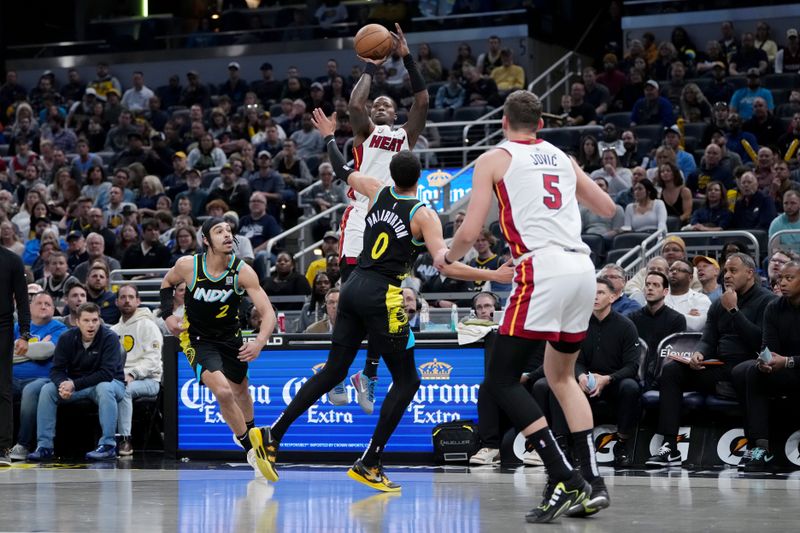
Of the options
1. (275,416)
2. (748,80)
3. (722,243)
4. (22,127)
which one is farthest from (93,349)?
(22,127)

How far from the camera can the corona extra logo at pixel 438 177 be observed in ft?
58.4

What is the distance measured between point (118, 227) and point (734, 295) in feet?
34.9

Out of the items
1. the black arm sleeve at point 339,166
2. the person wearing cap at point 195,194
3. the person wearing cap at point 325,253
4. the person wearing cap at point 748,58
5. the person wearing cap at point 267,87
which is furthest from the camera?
the person wearing cap at point 267,87

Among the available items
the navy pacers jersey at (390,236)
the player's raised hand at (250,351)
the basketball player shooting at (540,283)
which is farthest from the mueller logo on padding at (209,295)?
the basketball player shooting at (540,283)

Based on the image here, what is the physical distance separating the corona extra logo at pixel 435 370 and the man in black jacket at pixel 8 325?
3.66 m

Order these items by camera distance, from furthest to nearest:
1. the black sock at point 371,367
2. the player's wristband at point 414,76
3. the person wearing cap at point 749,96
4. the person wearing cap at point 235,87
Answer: the person wearing cap at point 235,87 < the person wearing cap at point 749,96 < the player's wristband at point 414,76 < the black sock at point 371,367

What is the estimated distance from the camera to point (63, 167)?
20.8 m

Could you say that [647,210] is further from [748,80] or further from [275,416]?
[275,416]

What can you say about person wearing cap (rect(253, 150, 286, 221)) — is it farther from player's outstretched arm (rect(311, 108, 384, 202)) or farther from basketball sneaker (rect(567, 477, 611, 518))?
basketball sneaker (rect(567, 477, 611, 518))

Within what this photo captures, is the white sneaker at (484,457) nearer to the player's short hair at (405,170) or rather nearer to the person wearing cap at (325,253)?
the player's short hair at (405,170)

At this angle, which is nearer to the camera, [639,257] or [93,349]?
[93,349]

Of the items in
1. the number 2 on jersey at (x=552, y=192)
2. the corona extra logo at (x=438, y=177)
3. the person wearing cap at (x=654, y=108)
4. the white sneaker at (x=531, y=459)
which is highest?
the person wearing cap at (x=654, y=108)

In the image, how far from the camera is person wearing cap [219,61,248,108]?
23.6 m

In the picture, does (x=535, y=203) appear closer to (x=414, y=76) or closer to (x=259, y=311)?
(x=414, y=76)
